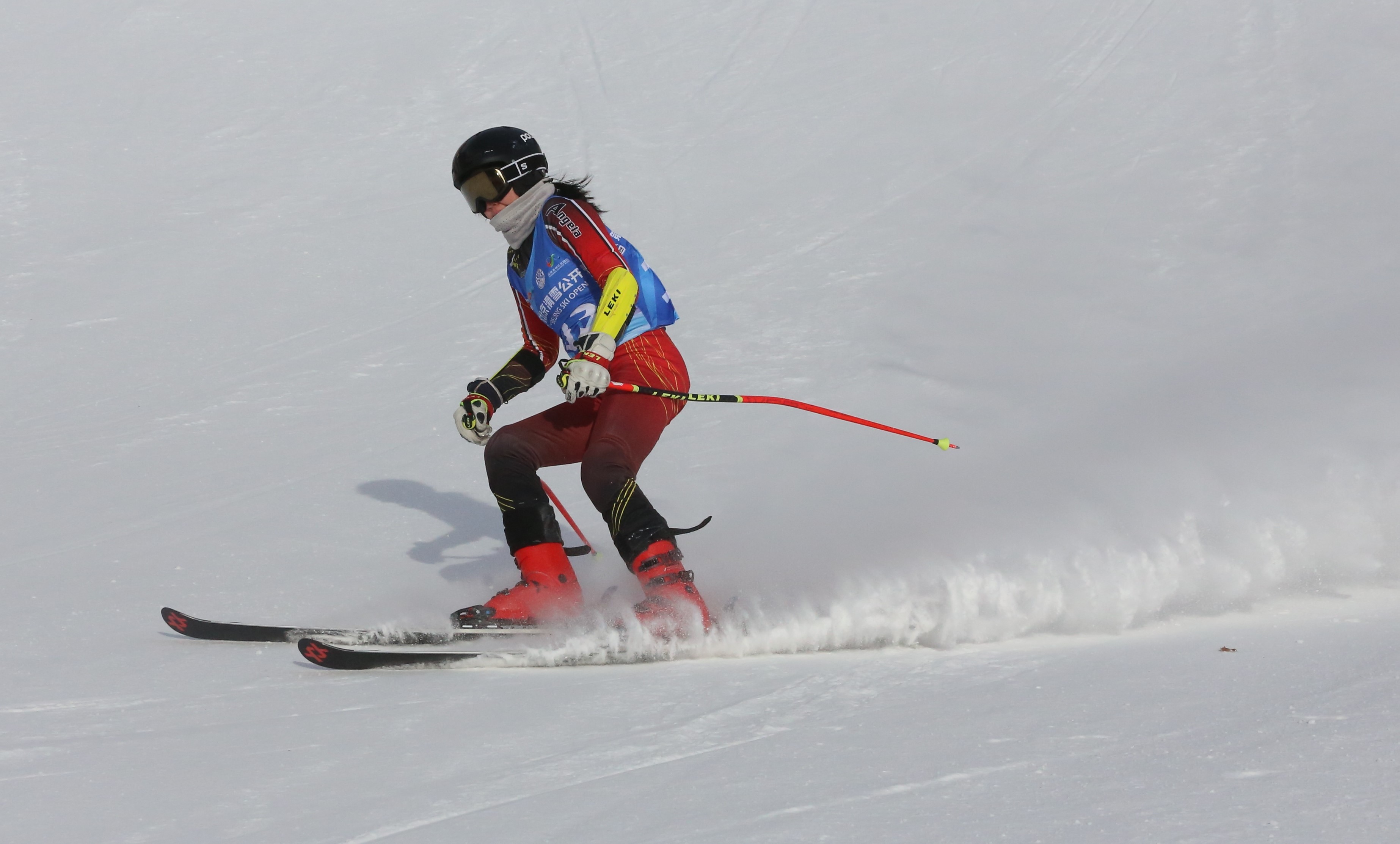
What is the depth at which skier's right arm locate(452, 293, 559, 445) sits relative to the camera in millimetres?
4172

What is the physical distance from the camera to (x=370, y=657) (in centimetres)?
365

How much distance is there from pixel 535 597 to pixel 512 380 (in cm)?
82

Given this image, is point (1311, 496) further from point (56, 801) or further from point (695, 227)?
point (695, 227)

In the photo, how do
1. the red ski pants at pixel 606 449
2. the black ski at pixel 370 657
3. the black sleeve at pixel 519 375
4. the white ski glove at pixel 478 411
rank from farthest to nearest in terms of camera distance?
1. the black sleeve at pixel 519 375
2. the white ski glove at pixel 478 411
3. the red ski pants at pixel 606 449
4. the black ski at pixel 370 657

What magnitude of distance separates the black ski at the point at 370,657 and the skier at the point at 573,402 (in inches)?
7.8

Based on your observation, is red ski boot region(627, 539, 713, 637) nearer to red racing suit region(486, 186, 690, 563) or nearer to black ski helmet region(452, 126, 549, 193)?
red racing suit region(486, 186, 690, 563)

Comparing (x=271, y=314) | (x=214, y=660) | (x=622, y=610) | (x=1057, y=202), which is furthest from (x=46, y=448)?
(x=1057, y=202)

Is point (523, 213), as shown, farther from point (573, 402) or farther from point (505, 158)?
point (573, 402)

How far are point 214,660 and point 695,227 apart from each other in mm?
5876

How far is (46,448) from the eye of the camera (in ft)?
20.5

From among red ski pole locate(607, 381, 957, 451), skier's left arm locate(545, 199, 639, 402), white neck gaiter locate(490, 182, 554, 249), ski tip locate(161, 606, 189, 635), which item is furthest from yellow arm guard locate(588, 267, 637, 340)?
ski tip locate(161, 606, 189, 635)

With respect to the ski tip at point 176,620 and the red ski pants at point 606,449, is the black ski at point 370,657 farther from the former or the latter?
the ski tip at point 176,620

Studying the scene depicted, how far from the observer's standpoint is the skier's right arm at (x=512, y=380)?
164 inches

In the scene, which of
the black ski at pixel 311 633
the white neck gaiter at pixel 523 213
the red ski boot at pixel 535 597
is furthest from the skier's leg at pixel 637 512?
the white neck gaiter at pixel 523 213
